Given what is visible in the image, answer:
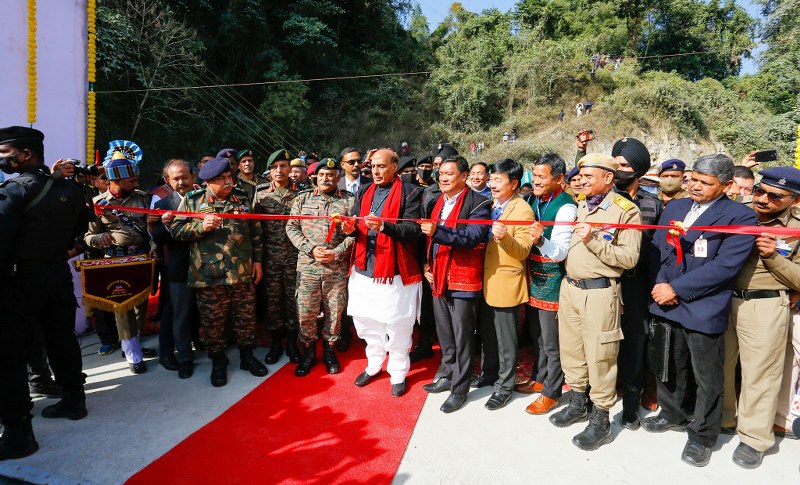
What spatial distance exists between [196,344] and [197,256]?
142cm

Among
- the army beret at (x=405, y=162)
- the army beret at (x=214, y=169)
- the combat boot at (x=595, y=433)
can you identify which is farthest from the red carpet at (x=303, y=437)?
the army beret at (x=405, y=162)

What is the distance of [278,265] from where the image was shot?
14.9 ft

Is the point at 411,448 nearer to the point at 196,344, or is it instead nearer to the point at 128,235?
the point at 196,344

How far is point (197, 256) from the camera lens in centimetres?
393

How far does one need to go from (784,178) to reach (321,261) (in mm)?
3509

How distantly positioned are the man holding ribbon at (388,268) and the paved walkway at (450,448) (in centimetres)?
64

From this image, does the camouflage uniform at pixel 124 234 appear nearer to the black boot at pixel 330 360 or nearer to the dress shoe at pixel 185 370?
the dress shoe at pixel 185 370

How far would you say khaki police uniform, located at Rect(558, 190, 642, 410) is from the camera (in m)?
3.01

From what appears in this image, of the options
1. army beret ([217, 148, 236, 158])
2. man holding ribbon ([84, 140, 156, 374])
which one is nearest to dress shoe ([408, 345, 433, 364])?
man holding ribbon ([84, 140, 156, 374])

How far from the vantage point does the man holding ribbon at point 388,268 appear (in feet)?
12.5

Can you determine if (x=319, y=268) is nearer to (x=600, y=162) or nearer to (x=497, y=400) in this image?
(x=497, y=400)

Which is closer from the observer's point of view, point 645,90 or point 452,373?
point 452,373

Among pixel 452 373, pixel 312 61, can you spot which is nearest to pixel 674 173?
pixel 452 373

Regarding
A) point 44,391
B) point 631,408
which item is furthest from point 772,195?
point 44,391
